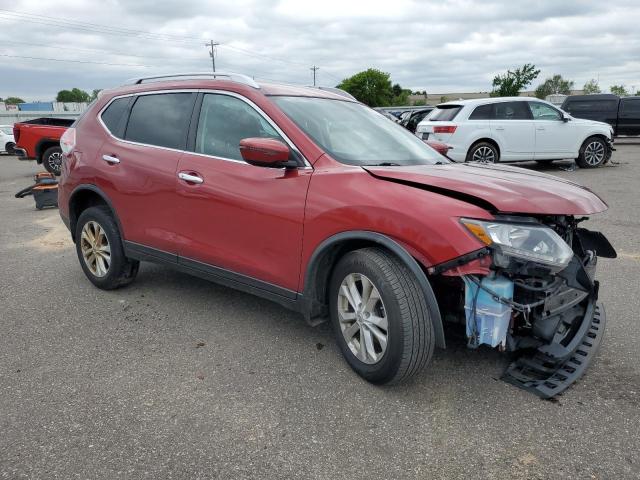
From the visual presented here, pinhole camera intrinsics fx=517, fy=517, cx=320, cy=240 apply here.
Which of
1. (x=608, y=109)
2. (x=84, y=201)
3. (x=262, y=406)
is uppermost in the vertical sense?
(x=608, y=109)

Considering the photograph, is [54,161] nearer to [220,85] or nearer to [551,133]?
[220,85]

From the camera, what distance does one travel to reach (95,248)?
464cm

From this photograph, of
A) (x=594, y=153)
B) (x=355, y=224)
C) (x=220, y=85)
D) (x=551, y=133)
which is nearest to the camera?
(x=355, y=224)

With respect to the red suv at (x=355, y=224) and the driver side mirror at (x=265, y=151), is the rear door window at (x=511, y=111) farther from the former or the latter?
the driver side mirror at (x=265, y=151)

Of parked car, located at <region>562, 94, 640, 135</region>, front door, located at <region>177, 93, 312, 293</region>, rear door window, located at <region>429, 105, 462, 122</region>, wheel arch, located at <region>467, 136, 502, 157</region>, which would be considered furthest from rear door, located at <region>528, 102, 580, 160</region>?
front door, located at <region>177, 93, 312, 293</region>

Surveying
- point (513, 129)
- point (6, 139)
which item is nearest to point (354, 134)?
point (513, 129)

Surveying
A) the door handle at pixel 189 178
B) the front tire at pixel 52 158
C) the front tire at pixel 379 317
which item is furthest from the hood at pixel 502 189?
the front tire at pixel 52 158

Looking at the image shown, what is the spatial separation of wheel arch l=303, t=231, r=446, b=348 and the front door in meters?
0.13

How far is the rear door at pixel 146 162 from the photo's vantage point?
3896 mm

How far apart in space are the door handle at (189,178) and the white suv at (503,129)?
869 cm

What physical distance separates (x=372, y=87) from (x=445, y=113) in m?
79.1

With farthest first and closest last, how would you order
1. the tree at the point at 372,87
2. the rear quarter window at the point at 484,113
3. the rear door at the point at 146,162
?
the tree at the point at 372,87
the rear quarter window at the point at 484,113
the rear door at the point at 146,162

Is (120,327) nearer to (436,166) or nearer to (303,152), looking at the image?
(303,152)

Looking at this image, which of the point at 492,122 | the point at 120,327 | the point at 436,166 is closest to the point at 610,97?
the point at 492,122
